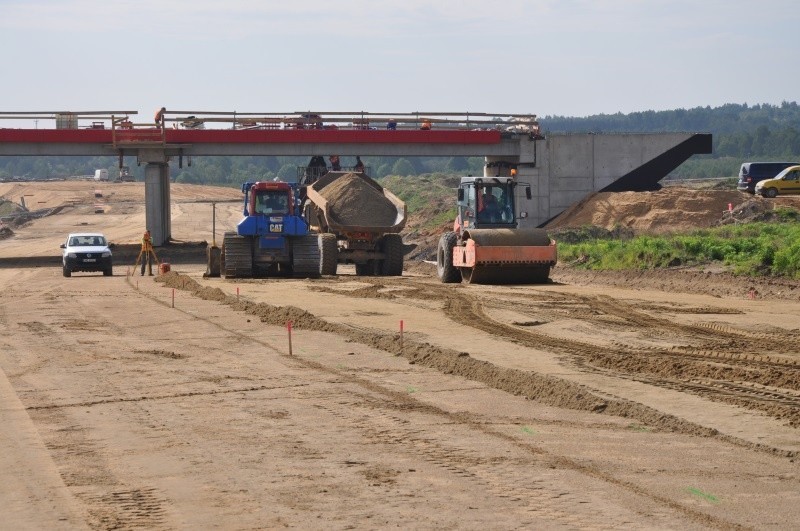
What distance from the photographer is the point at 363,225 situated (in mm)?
36562

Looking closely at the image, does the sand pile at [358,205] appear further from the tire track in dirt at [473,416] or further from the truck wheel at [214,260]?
the tire track in dirt at [473,416]

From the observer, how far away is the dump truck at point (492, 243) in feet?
99.5

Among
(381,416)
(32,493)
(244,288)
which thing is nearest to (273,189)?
(244,288)

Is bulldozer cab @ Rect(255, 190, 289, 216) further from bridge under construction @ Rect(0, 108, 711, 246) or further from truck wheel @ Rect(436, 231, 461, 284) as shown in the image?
bridge under construction @ Rect(0, 108, 711, 246)

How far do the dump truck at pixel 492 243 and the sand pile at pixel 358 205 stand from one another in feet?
13.6

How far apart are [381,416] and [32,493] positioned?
13.5 ft

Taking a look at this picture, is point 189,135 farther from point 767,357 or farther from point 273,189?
point 767,357

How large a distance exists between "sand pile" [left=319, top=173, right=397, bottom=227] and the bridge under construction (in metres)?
13.8

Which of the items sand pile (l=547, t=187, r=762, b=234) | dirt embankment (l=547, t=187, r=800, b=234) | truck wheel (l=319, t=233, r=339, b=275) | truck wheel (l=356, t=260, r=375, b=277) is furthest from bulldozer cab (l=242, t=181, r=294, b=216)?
sand pile (l=547, t=187, r=762, b=234)

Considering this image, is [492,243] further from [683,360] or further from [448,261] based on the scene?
[683,360]

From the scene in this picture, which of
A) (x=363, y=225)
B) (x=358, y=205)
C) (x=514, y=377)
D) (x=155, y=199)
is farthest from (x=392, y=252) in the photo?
(x=514, y=377)

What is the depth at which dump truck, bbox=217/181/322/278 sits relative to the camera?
1344 inches

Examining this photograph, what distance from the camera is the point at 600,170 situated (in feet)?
179

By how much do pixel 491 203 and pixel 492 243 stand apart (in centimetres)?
197
